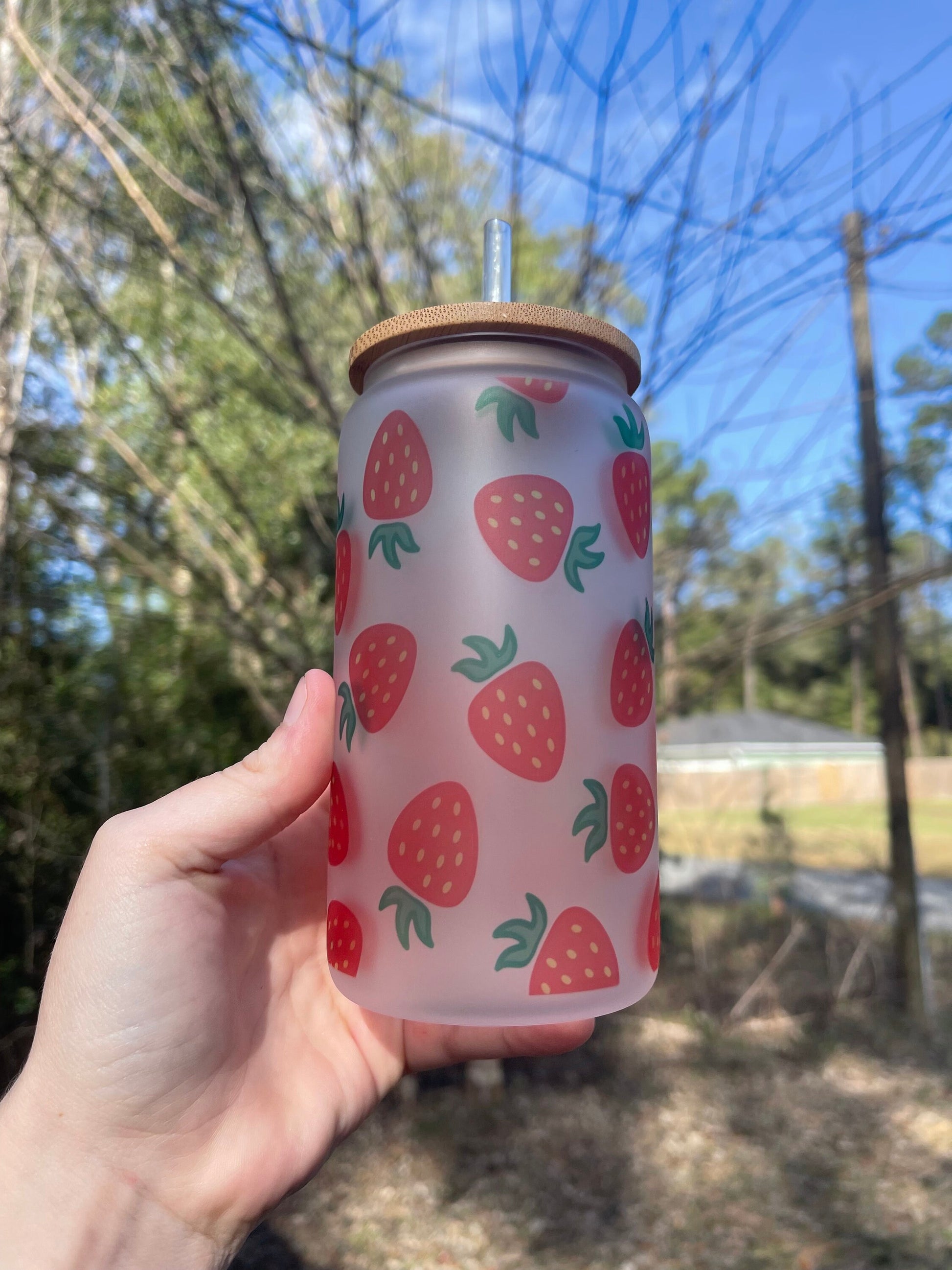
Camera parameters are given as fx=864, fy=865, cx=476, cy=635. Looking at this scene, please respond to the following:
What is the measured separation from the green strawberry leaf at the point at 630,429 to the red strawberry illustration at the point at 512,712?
33 centimetres

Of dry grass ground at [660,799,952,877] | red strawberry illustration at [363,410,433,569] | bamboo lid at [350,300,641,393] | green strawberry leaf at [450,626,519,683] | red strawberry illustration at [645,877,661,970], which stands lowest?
dry grass ground at [660,799,952,877]

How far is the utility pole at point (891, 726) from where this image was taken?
5301 millimetres

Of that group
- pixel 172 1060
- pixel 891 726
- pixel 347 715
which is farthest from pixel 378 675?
pixel 891 726

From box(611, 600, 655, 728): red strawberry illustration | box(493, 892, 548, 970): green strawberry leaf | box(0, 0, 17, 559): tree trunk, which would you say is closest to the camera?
box(493, 892, 548, 970): green strawberry leaf

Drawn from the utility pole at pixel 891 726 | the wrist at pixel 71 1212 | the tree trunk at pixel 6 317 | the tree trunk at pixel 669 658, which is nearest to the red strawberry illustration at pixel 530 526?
the wrist at pixel 71 1212

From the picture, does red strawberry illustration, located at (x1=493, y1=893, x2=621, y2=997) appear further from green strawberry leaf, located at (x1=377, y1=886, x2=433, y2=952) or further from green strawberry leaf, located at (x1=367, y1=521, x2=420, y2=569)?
green strawberry leaf, located at (x1=367, y1=521, x2=420, y2=569)

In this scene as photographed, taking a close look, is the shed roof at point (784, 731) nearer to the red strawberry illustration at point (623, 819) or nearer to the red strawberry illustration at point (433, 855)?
the red strawberry illustration at point (623, 819)

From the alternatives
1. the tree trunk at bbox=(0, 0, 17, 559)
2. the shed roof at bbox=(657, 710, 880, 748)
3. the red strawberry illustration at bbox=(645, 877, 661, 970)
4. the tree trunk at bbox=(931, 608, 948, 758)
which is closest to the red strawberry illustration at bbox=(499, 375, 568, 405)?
the red strawberry illustration at bbox=(645, 877, 661, 970)

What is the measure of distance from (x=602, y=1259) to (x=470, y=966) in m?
3.09

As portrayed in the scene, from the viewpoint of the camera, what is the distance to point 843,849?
5664 millimetres

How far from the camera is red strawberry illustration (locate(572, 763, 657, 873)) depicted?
3.58 feet

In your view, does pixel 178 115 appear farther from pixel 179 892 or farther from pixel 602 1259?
pixel 602 1259

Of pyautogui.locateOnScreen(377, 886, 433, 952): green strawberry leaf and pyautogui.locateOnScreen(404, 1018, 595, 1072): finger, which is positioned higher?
pyautogui.locateOnScreen(377, 886, 433, 952): green strawberry leaf

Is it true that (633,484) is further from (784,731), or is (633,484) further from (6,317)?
(784,731)
